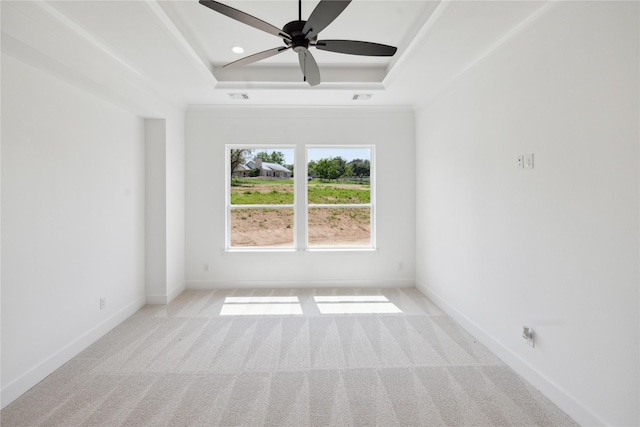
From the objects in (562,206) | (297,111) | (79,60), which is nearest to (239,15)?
(79,60)

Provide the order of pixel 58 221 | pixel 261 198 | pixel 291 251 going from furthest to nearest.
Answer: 1. pixel 261 198
2. pixel 291 251
3. pixel 58 221

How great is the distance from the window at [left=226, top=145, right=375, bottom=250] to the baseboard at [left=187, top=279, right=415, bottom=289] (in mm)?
514

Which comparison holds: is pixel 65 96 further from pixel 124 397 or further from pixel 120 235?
pixel 124 397

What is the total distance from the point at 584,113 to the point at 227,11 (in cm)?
219

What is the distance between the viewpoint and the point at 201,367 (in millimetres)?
2533

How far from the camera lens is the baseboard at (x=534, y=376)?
1885 mm

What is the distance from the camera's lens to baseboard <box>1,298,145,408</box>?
7.02 feet

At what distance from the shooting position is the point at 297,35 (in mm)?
1994

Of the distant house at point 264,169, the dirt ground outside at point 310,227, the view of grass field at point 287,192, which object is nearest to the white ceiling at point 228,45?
the distant house at point 264,169

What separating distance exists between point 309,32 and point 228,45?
61.0 inches

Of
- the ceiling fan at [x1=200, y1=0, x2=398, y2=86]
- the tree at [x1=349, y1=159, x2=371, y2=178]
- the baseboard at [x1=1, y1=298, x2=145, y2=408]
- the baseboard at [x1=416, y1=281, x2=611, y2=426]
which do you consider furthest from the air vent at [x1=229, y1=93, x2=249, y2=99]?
the baseboard at [x1=416, y1=281, x2=611, y2=426]

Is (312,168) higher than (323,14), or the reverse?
(323,14)

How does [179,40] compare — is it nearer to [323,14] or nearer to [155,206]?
[323,14]

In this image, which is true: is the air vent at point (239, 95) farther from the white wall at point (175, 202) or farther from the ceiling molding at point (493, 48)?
the ceiling molding at point (493, 48)
